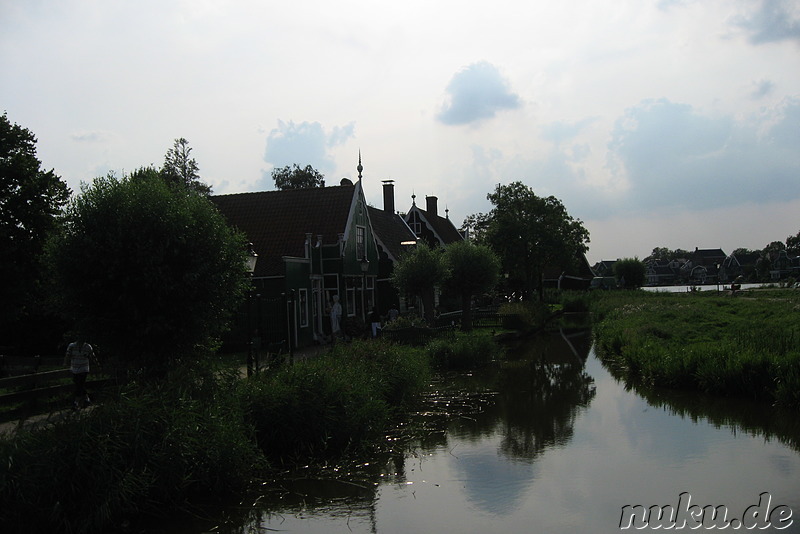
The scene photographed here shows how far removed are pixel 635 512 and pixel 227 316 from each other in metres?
7.92

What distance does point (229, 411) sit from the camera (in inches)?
401

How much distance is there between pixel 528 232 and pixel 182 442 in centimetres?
4830

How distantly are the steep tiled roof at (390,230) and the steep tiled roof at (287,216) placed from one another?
6322mm

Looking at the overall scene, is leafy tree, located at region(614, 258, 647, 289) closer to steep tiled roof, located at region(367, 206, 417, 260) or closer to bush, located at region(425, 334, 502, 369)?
steep tiled roof, located at region(367, 206, 417, 260)

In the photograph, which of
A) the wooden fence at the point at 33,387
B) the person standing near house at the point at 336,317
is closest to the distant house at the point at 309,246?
the person standing near house at the point at 336,317

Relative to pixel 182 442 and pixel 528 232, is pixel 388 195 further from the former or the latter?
pixel 182 442

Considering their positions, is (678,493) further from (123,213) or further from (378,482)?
(123,213)

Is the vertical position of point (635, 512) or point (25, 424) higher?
point (25, 424)

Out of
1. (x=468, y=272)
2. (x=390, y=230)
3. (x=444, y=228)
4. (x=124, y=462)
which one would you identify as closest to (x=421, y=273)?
(x=468, y=272)

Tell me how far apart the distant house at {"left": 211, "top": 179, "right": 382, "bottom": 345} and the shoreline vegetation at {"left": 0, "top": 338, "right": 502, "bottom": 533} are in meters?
12.2

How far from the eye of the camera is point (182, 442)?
8906 mm

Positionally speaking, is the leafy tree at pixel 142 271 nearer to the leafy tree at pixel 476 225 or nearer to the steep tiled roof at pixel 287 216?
the steep tiled roof at pixel 287 216

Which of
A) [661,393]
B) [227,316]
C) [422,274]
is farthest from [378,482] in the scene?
[422,274]

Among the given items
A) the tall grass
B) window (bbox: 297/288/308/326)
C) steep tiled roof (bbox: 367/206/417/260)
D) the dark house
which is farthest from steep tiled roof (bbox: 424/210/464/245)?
the tall grass
